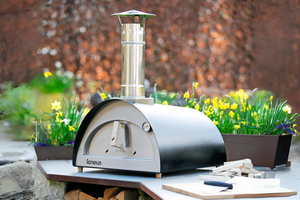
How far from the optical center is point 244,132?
2.28m

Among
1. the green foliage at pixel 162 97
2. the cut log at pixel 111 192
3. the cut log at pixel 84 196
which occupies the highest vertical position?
the green foliage at pixel 162 97

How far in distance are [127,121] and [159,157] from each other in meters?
0.24

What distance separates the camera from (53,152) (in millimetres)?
2393

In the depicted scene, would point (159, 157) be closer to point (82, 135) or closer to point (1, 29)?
point (82, 135)

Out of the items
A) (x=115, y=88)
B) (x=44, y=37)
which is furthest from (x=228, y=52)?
(x=44, y=37)

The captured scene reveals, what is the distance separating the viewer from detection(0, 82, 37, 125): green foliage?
3.28m

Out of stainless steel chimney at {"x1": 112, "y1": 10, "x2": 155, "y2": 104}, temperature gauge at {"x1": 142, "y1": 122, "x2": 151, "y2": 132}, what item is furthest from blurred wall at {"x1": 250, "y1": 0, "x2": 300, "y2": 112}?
temperature gauge at {"x1": 142, "y1": 122, "x2": 151, "y2": 132}

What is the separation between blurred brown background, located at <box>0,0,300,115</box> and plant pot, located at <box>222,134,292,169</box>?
161 cm

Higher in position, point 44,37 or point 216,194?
point 44,37

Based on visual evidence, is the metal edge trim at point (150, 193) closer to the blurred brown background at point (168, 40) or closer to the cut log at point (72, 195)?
the cut log at point (72, 195)

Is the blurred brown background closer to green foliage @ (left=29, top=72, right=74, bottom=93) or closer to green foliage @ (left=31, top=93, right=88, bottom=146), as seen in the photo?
green foliage @ (left=29, top=72, right=74, bottom=93)

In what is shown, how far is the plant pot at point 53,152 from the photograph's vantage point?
2383mm

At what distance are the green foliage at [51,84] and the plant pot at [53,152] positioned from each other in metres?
1.04

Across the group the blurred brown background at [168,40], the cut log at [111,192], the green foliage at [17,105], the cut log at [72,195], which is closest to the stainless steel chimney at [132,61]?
the cut log at [111,192]
